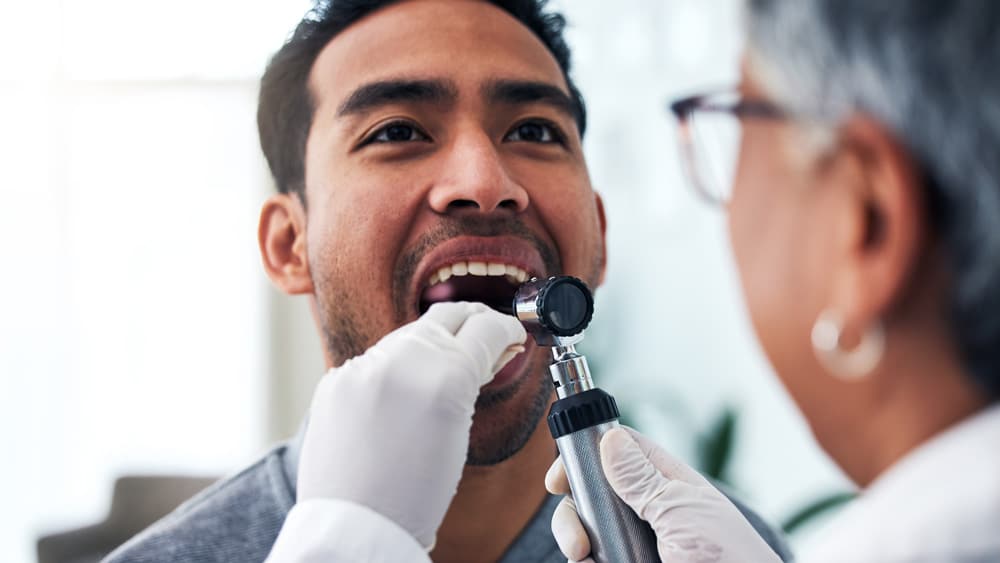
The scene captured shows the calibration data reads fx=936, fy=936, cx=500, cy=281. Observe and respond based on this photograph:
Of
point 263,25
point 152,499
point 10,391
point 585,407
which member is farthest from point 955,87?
point 10,391

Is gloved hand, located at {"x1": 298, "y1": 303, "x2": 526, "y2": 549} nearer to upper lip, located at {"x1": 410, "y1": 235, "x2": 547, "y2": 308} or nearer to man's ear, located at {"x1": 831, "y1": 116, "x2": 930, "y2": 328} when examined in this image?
upper lip, located at {"x1": 410, "y1": 235, "x2": 547, "y2": 308}

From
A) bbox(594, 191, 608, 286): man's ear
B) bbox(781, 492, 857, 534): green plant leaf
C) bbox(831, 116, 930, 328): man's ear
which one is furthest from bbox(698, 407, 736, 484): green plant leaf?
bbox(831, 116, 930, 328): man's ear

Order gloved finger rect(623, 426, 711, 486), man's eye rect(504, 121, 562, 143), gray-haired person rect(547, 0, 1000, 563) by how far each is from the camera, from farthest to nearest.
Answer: man's eye rect(504, 121, 562, 143)
gloved finger rect(623, 426, 711, 486)
gray-haired person rect(547, 0, 1000, 563)

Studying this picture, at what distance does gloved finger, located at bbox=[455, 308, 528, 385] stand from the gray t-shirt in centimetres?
49

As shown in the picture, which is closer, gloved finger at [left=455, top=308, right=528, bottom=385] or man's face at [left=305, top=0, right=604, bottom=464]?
gloved finger at [left=455, top=308, right=528, bottom=385]

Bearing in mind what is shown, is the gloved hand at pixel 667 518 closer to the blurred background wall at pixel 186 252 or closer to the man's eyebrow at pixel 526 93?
the man's eyebrow at pixel 526 93

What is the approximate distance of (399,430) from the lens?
3.19ft

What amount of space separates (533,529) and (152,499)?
2286mm

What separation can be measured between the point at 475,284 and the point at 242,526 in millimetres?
510

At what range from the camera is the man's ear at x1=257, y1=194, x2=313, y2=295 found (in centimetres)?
152

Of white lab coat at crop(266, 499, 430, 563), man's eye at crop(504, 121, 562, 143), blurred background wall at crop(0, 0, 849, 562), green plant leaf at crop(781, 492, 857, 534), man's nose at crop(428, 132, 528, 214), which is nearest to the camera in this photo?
white lab coat at crop(266, 499, 430, 563)

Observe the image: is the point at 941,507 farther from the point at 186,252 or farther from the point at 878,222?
the point at 186,252

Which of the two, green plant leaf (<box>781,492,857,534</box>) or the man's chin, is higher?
the man's chin

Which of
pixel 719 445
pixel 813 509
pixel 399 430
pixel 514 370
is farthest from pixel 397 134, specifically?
pixel 813 509
